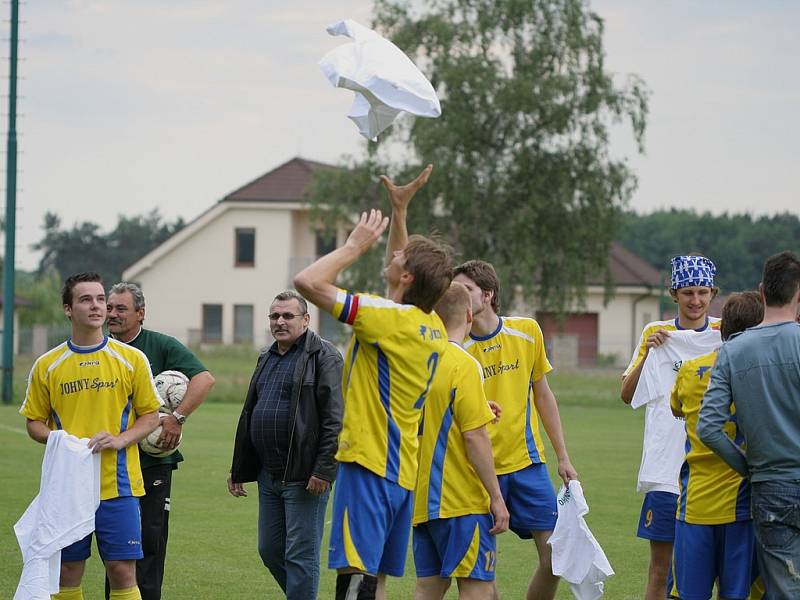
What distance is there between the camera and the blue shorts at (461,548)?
622 centimetres

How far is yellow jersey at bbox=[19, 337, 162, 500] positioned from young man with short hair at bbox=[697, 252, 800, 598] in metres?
3.19

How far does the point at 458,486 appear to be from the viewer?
6262mm

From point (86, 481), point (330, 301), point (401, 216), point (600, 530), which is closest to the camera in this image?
point (330, 301)

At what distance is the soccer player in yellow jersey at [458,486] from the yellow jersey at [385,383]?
42 cm

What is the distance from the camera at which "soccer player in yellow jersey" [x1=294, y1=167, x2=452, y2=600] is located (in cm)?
548

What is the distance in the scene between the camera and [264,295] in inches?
2235

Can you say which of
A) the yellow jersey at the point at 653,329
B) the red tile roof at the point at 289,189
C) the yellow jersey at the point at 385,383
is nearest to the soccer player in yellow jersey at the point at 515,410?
the yellow jersey at the point at 653,329

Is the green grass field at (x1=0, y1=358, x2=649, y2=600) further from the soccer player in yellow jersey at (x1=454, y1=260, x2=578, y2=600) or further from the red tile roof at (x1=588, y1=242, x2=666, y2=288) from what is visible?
the red tile roof at (x1=588, y1=242, x2=666, y2=288)

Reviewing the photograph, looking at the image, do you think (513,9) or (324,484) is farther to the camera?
(513,9)

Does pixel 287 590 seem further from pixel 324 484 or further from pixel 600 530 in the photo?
pixel 600 530

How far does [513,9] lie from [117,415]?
35.6 metres

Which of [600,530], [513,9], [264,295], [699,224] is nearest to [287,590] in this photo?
[600,530]

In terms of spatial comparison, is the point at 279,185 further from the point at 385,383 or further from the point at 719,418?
the point at 719,418

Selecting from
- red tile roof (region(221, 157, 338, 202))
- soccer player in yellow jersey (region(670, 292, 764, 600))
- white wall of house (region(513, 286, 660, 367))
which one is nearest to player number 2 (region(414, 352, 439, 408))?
soccer player in yellow jersey (region(670, 292, 764, 600))
